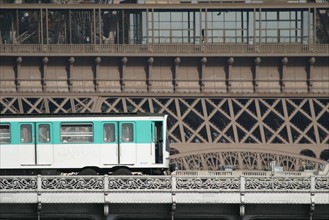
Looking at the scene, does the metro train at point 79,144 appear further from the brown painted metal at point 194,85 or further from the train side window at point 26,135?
the brown painted metal at point 194,85

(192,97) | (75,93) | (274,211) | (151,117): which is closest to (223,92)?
(192,97)

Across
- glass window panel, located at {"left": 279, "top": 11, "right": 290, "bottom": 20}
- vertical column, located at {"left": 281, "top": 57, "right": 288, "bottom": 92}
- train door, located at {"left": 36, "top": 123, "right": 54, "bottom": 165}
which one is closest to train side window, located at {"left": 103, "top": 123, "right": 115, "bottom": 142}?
train door, located at {"left": 36, "top": 123, "right": 54, "bottom": 165}

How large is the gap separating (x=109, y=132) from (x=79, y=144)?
1.23m

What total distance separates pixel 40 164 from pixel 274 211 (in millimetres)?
11559

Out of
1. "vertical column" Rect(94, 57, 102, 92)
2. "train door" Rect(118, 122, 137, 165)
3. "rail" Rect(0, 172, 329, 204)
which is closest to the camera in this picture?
"rail" Rect(0, 172, 329, 204)

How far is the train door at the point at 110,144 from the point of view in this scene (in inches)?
2483

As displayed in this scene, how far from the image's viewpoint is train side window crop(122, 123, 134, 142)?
63.6 meters

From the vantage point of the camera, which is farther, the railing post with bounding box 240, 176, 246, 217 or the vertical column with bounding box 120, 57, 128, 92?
the vertical column with bounding box 120, 57, 128, 92

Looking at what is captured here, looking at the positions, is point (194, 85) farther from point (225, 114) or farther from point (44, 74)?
point (44, 74)

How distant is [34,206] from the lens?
5550cm

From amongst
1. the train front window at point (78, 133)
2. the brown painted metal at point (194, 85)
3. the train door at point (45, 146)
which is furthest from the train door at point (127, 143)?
the brown painted metal at point (194, 85)

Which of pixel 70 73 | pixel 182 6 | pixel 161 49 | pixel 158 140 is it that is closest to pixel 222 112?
pixel 161 49

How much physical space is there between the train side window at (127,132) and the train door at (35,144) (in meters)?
2.73

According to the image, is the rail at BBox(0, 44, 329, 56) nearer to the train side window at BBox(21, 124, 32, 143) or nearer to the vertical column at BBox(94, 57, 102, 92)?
the vertical column at BBox(94, 57, 102, 92)
